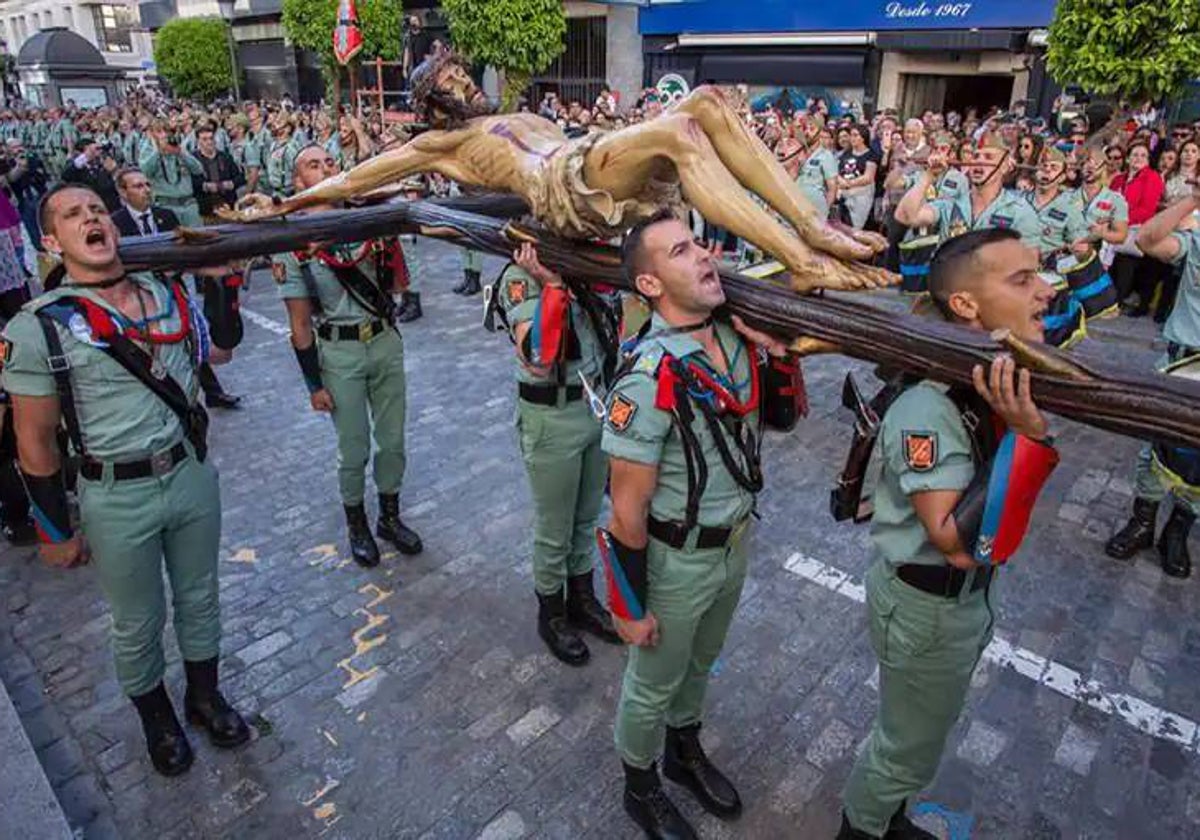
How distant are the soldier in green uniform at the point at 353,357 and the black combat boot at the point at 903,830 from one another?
9.64 feet

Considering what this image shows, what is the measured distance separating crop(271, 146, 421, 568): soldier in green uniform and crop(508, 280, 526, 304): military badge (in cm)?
123

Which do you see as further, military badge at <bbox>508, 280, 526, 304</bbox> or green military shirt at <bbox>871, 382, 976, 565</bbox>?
military badge at <bbox>508, 280, 526, 304</bbox>

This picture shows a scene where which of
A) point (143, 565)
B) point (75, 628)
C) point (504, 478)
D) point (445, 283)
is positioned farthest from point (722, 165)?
point (445, 283)

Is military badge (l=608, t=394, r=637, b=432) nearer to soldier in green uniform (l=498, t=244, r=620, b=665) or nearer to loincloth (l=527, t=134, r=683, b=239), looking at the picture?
loincloth (l=527, t=134, r=683, b=239)

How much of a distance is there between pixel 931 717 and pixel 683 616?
816mm

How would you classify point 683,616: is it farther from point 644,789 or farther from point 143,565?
point 143,565

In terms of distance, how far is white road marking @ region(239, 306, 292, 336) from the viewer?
8.85 meters

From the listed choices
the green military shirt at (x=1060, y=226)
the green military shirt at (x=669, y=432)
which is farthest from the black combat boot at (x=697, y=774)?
the green military shirt at (x=1060, y=226)

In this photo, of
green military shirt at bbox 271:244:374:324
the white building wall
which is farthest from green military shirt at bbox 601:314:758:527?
the white building wall

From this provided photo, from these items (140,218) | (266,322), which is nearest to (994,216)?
(140,218)

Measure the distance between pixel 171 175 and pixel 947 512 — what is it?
10.2 m

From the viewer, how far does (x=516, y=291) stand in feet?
11.8

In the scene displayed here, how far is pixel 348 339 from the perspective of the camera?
176 inches

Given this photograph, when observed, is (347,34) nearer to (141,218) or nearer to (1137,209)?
(141,218)
